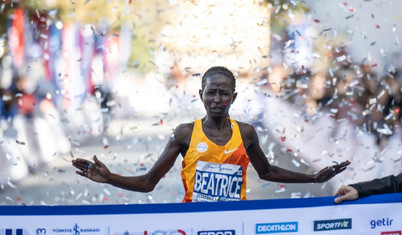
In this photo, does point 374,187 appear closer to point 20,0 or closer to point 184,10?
point 184,10

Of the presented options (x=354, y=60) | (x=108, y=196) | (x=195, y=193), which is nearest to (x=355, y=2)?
(x=354, y=60)

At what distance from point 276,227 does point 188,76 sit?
448 centimetres

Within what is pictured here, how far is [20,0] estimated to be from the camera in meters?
7.43

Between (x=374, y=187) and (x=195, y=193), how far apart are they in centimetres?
104

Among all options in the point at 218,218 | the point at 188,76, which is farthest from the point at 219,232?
the point at 188,76

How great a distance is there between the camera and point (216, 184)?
12.4ft

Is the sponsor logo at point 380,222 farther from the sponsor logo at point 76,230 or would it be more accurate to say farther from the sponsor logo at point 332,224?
the sponsor logo at point 76,230

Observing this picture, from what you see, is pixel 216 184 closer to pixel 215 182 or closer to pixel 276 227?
pixel 215 182

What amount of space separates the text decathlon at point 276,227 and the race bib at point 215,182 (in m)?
0.61

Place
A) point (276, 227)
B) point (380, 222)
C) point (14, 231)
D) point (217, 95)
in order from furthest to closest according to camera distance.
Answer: point (217, 95), point (380, 222), point (276, 227), point (14, 231)

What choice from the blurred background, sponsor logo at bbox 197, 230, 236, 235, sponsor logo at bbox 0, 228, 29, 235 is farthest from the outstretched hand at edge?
the blurred background

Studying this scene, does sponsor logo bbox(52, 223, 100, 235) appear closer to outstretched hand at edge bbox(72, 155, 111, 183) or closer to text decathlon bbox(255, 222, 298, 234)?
outstretched hand at edge bbox(72, 155, 111, 183)

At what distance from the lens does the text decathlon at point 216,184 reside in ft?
12.5

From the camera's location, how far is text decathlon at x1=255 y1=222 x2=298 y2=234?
10.5 feet
